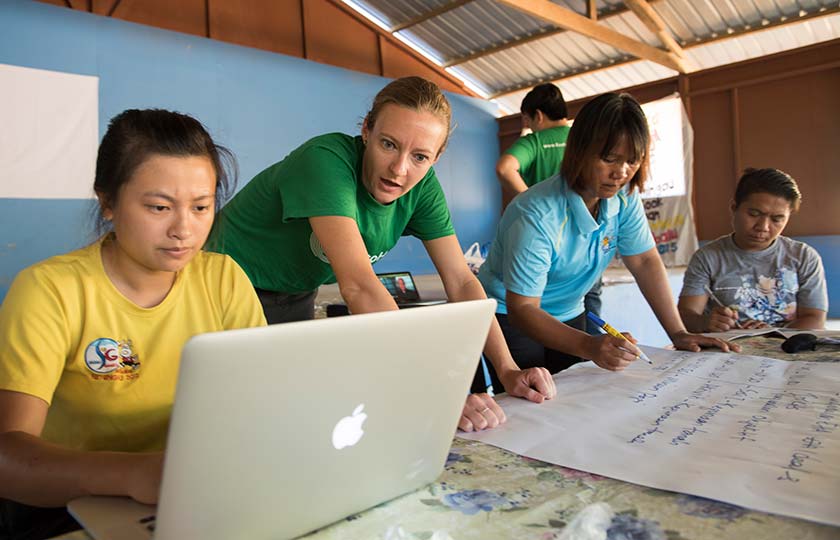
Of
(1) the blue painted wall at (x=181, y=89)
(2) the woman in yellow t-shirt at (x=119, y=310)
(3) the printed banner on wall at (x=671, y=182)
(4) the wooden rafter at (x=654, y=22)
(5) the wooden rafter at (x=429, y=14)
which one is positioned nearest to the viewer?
(2) the woman in yellow t-shirt at (x=119, y=310)

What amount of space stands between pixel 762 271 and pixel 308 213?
5.05ft

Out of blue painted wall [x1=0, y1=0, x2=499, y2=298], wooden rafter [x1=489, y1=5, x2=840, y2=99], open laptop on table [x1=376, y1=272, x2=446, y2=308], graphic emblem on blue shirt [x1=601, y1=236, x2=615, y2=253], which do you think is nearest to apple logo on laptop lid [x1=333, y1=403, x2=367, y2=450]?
graphic emblem on blue shirt [x1=601, y1=236, x2=615, y2=253]

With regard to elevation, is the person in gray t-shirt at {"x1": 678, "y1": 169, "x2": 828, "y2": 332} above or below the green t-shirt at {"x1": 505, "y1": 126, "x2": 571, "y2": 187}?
below

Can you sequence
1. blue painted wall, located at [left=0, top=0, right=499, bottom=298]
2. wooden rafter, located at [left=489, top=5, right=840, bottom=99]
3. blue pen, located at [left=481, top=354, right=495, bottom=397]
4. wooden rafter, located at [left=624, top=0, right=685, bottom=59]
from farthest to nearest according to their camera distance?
wooden rafter, located at [left=624, top=0, right=685, bottom=59] → wooden rafter, located at [left=489, top=5, right=840, bottom=99] → blue painted wall, located at [left=0, top=0, right=499, bottom=298] → blue pen, located at [left=481, top=354, right=495, bottom=397]

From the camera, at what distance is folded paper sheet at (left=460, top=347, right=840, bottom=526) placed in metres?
0.58

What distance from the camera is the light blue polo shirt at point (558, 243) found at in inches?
52.2

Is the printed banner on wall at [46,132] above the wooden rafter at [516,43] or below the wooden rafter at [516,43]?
below

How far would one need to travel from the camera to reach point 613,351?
1.11 meters

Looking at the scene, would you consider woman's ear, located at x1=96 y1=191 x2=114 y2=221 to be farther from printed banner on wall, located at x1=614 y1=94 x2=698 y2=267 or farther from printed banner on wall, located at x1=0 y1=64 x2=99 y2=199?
printed banner on wall, located at x1=614 y1=94 x2=698 y2=267

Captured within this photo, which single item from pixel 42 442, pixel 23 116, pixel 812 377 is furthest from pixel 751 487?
pixel 23 116

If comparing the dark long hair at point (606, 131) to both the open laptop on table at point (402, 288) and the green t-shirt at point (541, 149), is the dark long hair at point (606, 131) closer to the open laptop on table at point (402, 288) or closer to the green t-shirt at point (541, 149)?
the green t-shirt at point (541, 149)

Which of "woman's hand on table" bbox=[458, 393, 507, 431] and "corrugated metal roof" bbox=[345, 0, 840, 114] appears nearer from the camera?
"woman's hand on table" bbox=[458, 393, 507, 431]

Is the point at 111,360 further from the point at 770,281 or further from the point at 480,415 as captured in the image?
the point at 770,281

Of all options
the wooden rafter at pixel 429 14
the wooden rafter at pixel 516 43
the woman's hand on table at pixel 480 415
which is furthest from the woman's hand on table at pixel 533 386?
the wooden rafter at pixel 429 14
